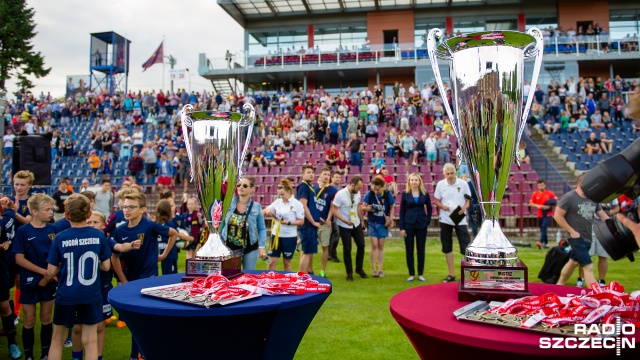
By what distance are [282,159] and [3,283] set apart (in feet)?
41.8

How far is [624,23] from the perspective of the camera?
27.4m

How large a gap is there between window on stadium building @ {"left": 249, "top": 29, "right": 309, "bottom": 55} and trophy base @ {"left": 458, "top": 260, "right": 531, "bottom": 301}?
28253 mm

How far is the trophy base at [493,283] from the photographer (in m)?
1.99

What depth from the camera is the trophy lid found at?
7.43 feet

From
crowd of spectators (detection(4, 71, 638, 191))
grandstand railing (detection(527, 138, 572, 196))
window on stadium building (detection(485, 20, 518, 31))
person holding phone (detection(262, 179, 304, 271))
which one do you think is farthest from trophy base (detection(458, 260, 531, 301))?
window on stadium building (detection(485, 20, 518, 31))

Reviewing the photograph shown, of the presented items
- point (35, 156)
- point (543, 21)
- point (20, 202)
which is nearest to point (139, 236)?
point (20, 202)

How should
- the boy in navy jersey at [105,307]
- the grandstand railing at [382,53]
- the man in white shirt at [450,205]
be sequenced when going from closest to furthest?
the boy in navy jersey at [105,307] → the man in white shirt at [450,205] → the grandstand railing at [382,53]

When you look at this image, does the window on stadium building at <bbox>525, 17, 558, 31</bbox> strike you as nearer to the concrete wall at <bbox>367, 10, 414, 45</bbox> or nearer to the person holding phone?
the concrete wall at <bbox>367, 10, 414, 45</bbox>

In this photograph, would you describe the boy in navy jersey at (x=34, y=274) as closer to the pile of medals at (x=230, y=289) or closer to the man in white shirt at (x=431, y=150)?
the pile of medals at (x=230, y=289)

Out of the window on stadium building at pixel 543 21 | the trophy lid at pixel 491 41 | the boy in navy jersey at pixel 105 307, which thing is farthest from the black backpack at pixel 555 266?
the window on stadium building at pixel 543 21

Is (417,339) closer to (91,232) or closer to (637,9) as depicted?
(91,232)

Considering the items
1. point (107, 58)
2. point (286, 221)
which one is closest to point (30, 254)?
point (286, 221)

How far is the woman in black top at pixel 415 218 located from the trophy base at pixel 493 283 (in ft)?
16.0

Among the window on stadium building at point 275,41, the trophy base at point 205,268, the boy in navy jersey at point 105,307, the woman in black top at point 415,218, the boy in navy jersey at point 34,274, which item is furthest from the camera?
the window on stadium building at point 275,41
